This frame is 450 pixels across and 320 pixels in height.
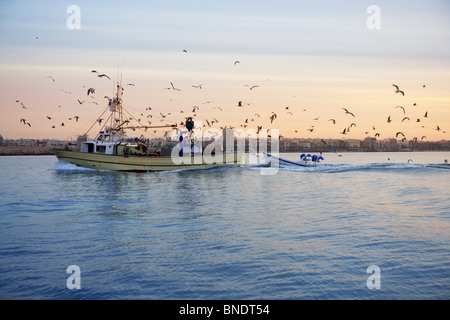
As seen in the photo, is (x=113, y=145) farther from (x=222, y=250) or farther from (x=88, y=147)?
(x=222, y=250)

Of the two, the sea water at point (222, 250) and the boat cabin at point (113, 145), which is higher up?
Result: the boat cabin at point (113, 145)

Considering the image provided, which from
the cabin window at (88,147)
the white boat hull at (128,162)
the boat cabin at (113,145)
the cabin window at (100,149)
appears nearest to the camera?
the white boat hull at (128,162)

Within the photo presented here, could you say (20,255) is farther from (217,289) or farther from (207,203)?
(207,203)

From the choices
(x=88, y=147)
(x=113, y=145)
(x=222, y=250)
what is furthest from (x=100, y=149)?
(x=222, y=250)

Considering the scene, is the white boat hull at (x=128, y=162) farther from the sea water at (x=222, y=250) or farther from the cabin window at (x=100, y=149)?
the sea water at (x=222, y=250)

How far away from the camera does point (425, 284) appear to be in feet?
32.9

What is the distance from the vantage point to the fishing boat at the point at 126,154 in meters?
47.7

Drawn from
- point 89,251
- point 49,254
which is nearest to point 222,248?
point 89,251

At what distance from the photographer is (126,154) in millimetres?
48156

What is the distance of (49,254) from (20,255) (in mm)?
914

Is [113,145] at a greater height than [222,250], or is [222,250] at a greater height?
[113,145]

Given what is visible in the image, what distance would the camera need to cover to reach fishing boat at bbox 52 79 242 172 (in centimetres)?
4772

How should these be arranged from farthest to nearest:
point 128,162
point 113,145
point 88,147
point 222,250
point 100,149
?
point 88,147 → point 100,149 → point 113,145 → point 128,162 → point 222,250

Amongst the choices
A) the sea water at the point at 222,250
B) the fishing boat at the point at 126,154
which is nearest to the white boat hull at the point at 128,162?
the fishing boat at the point at 126,154
